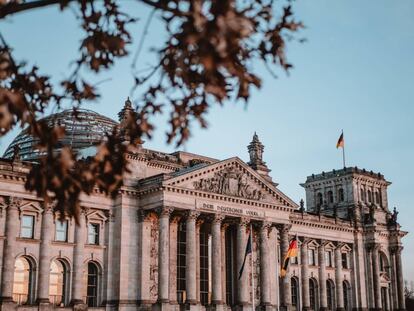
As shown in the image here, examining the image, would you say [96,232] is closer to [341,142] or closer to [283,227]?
[283,227]

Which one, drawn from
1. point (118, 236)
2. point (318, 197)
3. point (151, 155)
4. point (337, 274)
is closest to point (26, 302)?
point (118, 236)

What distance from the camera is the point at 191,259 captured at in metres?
54.5

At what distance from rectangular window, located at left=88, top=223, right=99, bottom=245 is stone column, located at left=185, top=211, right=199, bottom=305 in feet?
25.2

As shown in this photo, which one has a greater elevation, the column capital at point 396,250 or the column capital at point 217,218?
the column capital at point 217,218

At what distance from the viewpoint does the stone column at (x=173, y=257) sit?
2201 inches

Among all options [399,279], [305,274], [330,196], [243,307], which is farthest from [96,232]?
[399,279]

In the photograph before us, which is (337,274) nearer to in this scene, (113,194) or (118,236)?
(118,236)

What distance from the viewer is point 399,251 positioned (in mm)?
84375

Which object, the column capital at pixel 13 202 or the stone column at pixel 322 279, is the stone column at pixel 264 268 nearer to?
the stone column at pixel 322 279

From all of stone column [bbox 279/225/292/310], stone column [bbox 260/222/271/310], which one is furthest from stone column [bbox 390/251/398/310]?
stone column [bbox 260/222/271/310]

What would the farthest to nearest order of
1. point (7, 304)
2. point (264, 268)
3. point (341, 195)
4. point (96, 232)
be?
point (341, 195), point (264, 268), point (96, 232), point (7, 304)

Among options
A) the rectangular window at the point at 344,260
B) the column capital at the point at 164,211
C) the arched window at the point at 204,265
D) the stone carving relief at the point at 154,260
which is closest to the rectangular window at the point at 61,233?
the stone carving relief at the point at 154,260

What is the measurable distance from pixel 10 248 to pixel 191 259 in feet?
49.0

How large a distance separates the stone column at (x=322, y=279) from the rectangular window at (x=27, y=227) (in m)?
37.3
